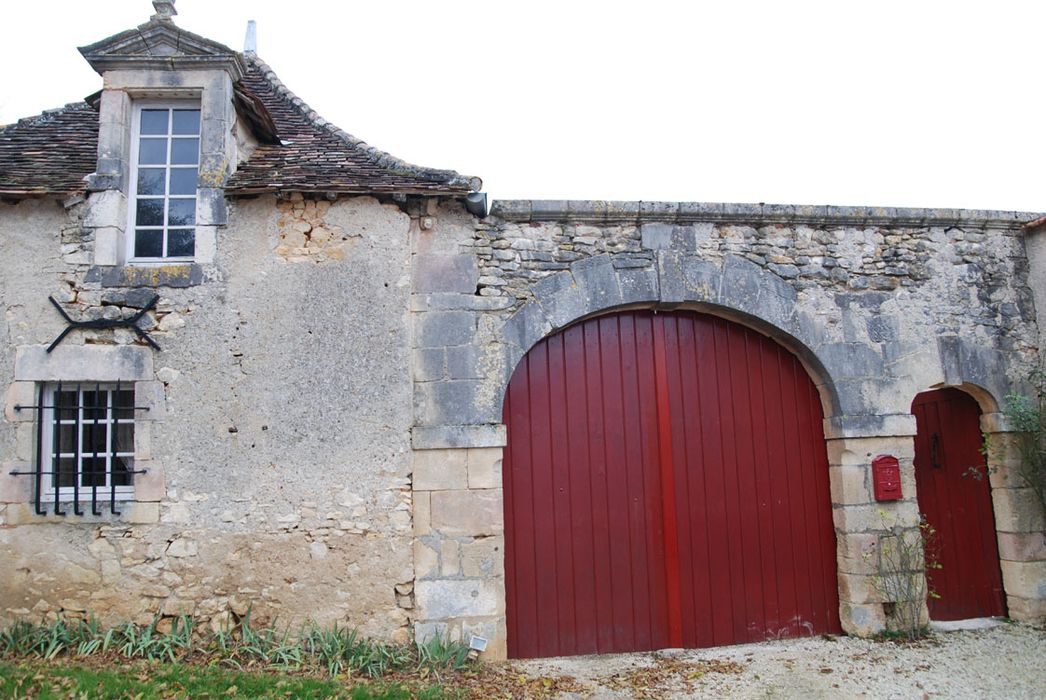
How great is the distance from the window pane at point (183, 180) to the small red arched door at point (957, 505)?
603cm

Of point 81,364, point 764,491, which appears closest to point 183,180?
point 81,364

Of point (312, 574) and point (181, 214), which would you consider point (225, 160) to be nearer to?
point (181, 214)

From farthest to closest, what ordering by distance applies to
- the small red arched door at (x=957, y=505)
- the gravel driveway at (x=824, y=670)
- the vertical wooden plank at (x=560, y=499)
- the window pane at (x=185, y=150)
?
1. the small red arched door at (x=957, y=505)
2. the window pane at (x=185, y=150)
3. the vertical wooden plank at (x=560, y=499)
4. the gravel driveway at (x=824, y=670)

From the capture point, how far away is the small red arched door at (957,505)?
237 inches

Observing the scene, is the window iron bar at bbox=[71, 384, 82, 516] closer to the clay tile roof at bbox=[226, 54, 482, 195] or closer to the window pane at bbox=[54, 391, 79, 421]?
the window pane at bbox=[54, 391, 79, 421]

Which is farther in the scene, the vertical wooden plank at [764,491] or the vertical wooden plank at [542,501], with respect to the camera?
the vertical wooden plank at [764,491]

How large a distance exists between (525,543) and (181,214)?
11.3 feet

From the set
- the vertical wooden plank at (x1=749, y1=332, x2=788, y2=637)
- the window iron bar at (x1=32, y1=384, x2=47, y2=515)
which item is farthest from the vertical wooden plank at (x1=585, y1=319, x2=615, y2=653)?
the window iron bar at (x1=32, y1=384, x2=47, y2=515)

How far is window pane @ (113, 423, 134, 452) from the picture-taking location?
514 cm

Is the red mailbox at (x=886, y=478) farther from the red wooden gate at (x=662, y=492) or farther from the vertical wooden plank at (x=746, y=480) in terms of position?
the vertical wooden plank at (x=746, y=480)

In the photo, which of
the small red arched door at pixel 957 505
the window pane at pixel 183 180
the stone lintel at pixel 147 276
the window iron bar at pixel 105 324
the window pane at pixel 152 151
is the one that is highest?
the window pane at pixel 152 151

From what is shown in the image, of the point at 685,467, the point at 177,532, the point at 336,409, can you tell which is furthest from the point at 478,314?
the point at 177,532

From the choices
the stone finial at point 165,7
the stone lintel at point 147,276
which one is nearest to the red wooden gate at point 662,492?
the stone lintel at point 147,276

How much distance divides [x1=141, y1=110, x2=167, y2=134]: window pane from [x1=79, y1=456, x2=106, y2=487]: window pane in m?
2.39
